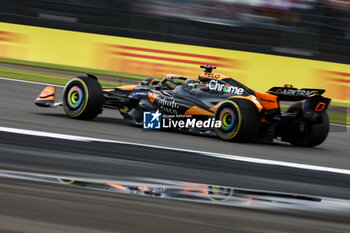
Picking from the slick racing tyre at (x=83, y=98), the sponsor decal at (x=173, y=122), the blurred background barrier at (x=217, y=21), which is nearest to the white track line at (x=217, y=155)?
the sponsor decal at (x=173, y=122)

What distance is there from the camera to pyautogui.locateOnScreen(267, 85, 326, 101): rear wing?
801 centimetres

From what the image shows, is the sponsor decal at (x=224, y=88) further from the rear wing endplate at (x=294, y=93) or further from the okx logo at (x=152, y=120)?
the okx logo at (x=152, y=120)

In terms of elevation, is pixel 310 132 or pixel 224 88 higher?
pixel 224 88

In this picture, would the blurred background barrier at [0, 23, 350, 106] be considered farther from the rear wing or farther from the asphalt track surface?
the rear wing

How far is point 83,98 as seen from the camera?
9.05 meters

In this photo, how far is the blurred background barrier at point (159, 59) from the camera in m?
14.0

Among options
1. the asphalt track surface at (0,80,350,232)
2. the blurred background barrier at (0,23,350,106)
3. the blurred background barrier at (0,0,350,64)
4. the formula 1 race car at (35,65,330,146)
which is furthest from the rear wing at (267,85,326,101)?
the blurred background barrier at (0,0,350,64)

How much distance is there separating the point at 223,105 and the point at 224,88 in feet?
1.63

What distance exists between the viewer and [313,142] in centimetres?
869

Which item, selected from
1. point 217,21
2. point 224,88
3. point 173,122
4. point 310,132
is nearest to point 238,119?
point 224,88

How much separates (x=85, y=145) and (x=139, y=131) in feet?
5.66

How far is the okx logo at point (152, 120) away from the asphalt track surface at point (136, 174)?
0.54ft

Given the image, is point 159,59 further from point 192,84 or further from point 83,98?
point 192,84

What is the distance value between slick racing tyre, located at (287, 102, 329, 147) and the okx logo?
1.93m
